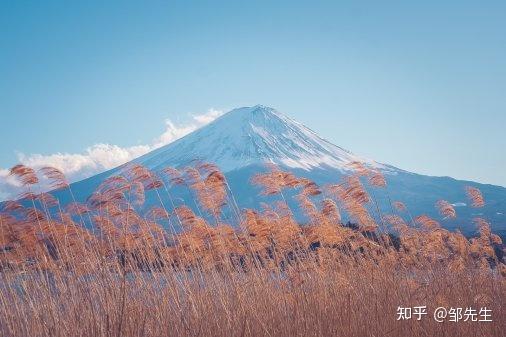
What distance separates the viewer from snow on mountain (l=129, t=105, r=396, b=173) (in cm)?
14475

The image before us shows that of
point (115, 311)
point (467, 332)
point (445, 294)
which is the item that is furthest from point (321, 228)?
point (115, 311)

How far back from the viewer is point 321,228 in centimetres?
686

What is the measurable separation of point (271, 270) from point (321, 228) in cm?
116

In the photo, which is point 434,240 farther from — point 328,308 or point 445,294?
point 328,308

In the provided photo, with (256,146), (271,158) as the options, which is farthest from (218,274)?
(256,146)

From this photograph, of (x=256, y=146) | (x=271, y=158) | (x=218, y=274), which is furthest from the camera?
(x=256, y=146)

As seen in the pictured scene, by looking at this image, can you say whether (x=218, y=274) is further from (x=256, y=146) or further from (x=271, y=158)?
(x=256, y=146)

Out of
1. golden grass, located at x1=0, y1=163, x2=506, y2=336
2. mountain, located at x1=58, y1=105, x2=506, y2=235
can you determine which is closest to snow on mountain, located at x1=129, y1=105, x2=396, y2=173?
mountain, located at x1=58, y1=105, x2=506, y2=235

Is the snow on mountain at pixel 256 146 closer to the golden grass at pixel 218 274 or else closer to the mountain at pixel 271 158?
the mountain at pixel 271 158

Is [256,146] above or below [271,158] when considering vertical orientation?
above

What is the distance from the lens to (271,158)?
147m

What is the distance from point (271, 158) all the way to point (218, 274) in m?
142

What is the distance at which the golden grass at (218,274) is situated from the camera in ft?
13.7

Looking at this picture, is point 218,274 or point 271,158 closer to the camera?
point 218,274
